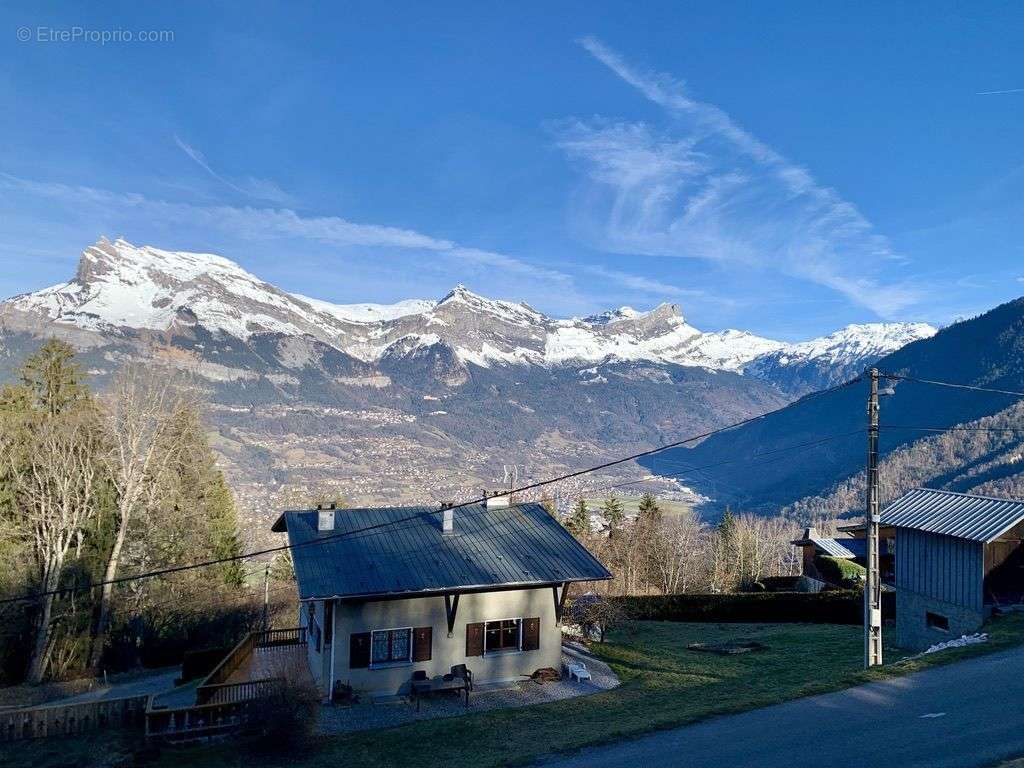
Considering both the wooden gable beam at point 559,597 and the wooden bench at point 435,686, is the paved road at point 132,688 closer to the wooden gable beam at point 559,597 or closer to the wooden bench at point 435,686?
the wooden bench at point 435,686

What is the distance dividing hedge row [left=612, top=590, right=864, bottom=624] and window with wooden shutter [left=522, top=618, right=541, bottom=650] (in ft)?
44.3

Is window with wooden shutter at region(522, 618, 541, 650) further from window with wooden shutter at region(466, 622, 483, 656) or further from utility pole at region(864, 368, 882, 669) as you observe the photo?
utility pole at region(864, 368, 882, 669)

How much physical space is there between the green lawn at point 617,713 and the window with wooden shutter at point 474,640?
2979 millimetres

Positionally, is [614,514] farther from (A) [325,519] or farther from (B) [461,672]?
(B) [461,672]

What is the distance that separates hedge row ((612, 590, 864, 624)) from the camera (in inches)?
1252

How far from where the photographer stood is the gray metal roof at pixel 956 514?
1989cm

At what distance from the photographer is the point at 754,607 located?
1314 inches

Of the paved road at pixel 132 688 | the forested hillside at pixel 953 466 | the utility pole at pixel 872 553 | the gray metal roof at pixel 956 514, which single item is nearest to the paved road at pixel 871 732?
the utility pole at pixel 872 553

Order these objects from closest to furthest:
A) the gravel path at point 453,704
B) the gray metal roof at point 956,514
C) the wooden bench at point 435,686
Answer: the gravel path at point 453,704 < the wooden bench at point 435,686 < the gray metal roof at point 956,514

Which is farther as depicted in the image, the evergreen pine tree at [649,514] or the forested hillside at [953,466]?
the forested hillside at [953,466]

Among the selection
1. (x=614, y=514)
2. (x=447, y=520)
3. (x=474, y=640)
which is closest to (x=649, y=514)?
(x=614, y=514)

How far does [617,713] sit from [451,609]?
20.0 ft

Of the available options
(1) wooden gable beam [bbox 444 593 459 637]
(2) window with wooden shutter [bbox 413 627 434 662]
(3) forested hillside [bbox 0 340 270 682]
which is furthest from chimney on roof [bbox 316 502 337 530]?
(3) forested hillside [bbox 0 340 270 682]

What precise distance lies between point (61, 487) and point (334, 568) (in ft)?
49.4
